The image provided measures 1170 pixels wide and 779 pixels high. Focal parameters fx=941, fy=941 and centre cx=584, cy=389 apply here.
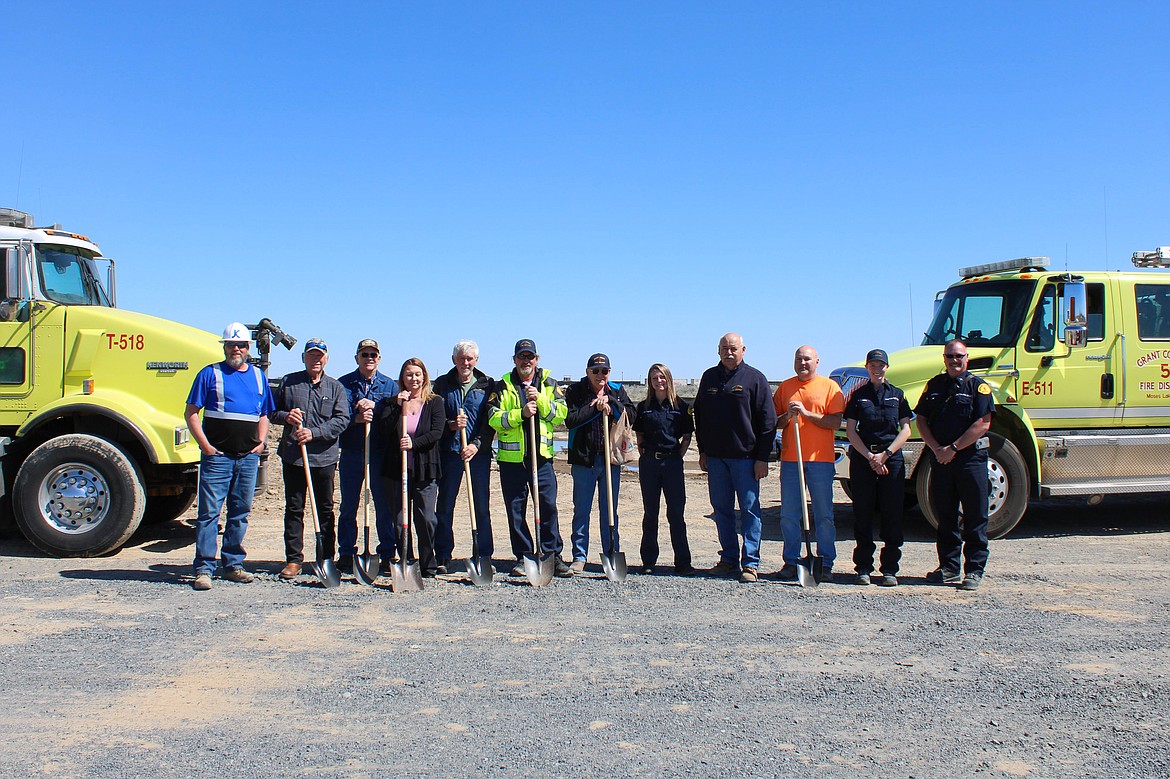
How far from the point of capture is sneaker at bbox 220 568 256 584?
732 centimetres

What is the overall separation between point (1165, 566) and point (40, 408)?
10.2 metres

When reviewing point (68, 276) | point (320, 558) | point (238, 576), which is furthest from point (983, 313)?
point (68, 276)

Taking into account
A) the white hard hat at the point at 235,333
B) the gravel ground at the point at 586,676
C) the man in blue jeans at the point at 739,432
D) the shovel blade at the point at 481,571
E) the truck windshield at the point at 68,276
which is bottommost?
the gravel ground at the point at 586,676

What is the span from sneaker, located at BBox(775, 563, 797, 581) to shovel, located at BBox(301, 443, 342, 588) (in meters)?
3.45

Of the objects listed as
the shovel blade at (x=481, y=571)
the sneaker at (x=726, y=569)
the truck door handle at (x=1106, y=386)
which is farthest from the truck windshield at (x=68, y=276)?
the truck door handle at (x=1106, y=386)

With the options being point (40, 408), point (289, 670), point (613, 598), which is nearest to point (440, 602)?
point (613, 598)

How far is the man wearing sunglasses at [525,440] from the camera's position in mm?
7391

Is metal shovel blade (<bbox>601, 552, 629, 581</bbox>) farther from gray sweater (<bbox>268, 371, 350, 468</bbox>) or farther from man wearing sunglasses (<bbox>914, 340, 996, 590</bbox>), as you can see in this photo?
man wearing sunglasses (<bbox>914, 340, 996, 590</bbox>)

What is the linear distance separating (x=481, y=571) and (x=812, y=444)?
2766 millimetres

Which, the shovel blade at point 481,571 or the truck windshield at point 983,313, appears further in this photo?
the truck windshield at point 983,313

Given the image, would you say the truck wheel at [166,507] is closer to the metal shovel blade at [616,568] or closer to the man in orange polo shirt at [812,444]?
the metal shovel blade at [616,568]

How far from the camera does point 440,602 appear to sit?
669 centimetres

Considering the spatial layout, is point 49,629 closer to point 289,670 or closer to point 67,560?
point 289,670

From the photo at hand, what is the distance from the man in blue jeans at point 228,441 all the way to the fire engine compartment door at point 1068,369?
7285 mm
